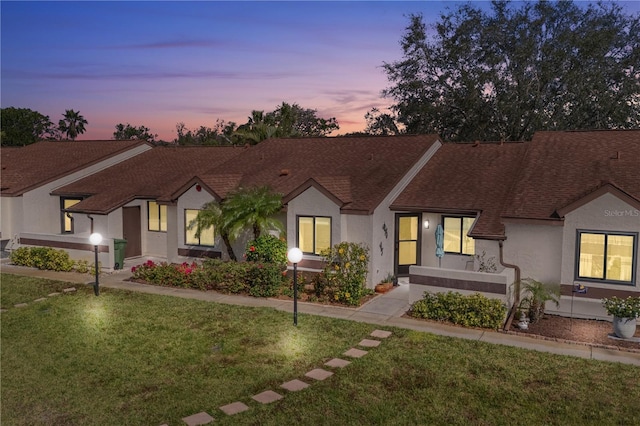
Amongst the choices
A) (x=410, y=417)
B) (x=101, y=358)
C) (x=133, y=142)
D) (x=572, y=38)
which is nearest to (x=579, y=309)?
(x=410, y=417)

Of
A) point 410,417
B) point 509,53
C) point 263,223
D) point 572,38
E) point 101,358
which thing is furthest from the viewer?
point 509,53

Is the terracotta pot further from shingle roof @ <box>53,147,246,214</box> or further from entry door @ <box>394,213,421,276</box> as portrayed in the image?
shingle roof @ <box>53,147,246,214</box>

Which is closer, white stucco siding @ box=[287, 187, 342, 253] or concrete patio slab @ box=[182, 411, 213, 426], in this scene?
concrete patio slab @ box=[182, 411, 213, 426]

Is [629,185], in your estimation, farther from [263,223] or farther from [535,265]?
[263,223]

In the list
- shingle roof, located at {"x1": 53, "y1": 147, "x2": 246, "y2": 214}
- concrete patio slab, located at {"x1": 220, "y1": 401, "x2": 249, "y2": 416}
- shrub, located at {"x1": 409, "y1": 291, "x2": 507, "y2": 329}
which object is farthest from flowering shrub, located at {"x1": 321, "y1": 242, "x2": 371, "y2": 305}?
shingle roof, located at {"x1": 53, "y1": 147, "x2": 246, "y2": 214}

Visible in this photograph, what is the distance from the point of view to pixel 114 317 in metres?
14.5

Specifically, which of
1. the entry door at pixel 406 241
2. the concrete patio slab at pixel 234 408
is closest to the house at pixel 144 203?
the entry door at pixel 406 241

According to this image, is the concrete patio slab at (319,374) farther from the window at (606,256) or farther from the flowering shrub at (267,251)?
the window at (606,256)

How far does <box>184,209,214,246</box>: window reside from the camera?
70.0ft

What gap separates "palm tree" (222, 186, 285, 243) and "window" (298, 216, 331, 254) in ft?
2.60

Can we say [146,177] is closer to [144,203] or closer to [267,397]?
[144,203]

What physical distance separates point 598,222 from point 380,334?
7.36 meters

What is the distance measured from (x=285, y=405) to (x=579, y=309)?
10.2m

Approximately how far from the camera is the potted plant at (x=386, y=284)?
696 inches
